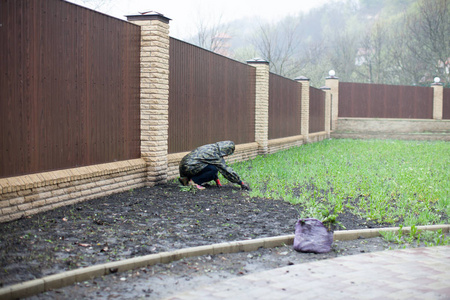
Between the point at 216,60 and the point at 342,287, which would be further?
the point at 216,60

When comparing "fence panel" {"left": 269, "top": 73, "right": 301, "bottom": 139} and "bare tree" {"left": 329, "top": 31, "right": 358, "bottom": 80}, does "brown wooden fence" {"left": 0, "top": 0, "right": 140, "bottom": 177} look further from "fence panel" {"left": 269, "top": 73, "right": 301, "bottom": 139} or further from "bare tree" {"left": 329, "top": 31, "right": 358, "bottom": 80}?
"bare tree" {"left": 329, "top": 31, "right": 358, "bottom": 80}

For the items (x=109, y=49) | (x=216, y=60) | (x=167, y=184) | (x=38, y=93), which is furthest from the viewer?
(x=216, y=60)

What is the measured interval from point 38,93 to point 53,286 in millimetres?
3312

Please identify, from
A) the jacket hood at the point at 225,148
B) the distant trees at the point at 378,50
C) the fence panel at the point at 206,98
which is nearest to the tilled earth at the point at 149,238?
the jacket hood at the point at 225,148

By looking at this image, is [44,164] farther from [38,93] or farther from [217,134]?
[217,134]

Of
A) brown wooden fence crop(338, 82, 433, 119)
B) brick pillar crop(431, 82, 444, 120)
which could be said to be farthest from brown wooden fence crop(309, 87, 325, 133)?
brick pillar crop(431, 82, 444, 120)

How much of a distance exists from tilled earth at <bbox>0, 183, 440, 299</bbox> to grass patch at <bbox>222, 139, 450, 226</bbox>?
1.85ft

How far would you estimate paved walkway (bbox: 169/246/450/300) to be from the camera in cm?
431

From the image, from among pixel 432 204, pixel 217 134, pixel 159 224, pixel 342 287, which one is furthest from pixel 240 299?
pixel 217 134

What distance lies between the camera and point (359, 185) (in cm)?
1033

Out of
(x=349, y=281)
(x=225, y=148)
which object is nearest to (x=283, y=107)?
(x=225, y=148)

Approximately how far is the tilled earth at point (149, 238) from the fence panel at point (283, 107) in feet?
33.0

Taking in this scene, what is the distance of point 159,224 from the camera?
676 centimetres

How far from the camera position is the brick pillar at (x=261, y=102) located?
16750mm
